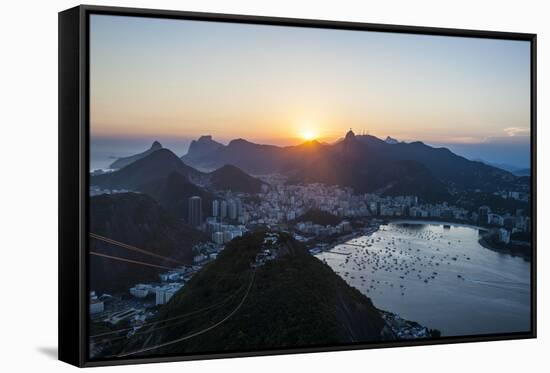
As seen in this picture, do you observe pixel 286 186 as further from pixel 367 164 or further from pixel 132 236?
pixel 132 236

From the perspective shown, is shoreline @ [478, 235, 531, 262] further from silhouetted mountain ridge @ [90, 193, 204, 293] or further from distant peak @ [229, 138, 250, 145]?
silhouetted mountain ridge @ [90, 193, 204, 293]

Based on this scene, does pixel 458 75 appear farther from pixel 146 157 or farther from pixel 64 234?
pixel 64 234

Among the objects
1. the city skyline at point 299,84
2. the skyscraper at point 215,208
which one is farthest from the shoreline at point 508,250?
the skyscraper at point 215,208

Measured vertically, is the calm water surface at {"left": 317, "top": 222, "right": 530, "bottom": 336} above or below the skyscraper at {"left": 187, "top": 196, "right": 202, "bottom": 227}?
below

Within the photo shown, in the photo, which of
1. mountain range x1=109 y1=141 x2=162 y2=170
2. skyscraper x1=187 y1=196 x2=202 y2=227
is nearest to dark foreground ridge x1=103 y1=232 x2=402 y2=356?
skyscraper x1=187 y1=196 x2=202 y2=227

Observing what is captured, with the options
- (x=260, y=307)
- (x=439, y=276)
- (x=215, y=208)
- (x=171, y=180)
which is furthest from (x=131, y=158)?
(x=439, y=276)

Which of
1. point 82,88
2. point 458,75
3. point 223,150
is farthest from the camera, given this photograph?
point 458,75

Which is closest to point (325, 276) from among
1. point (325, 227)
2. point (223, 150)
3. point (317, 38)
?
point (325, 227)
